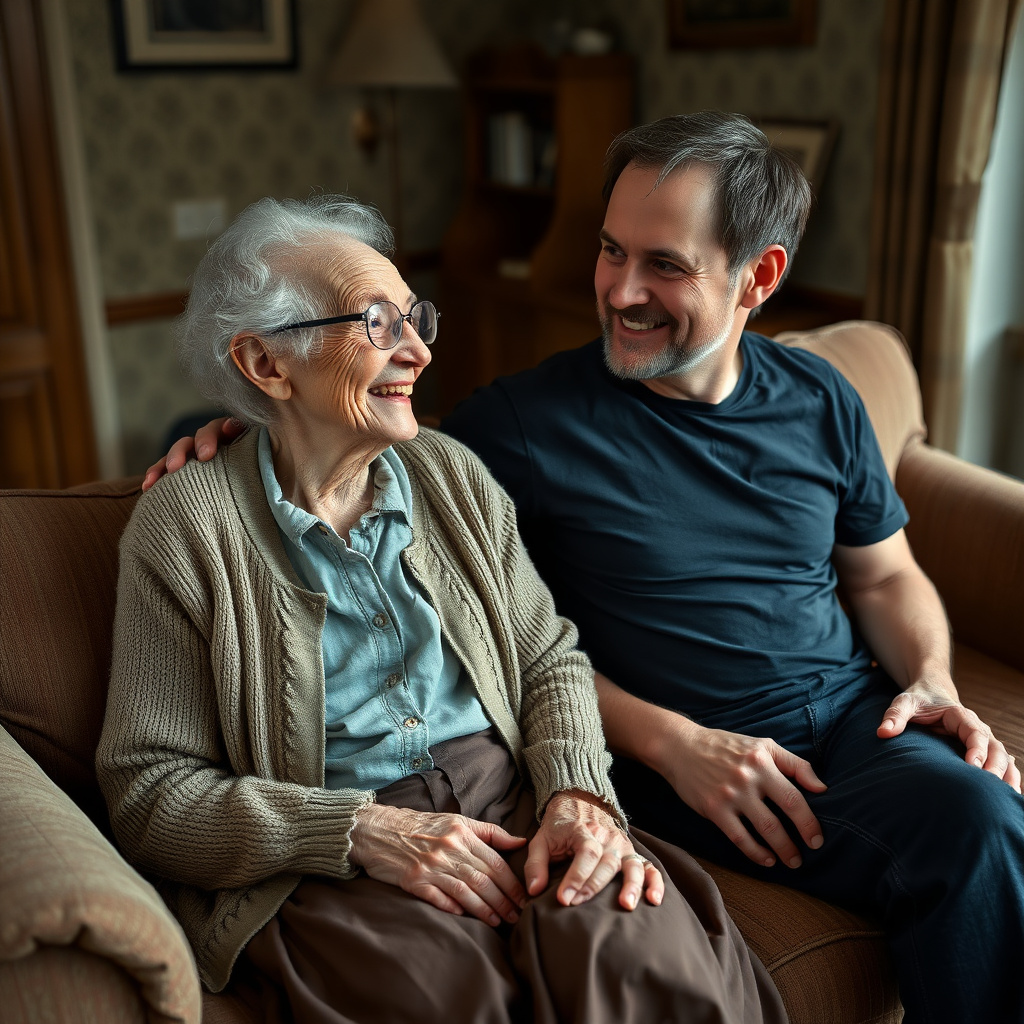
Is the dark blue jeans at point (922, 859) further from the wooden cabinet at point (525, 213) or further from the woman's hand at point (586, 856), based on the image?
the wooden cabinet at point (525, 213)

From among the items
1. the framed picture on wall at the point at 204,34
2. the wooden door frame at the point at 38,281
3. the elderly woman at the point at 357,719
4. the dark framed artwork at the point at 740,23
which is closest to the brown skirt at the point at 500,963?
the elderly woman at the point at 357,719

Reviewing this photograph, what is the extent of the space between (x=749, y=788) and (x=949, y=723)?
0.30 m

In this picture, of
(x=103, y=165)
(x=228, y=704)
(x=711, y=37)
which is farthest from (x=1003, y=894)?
(x=103, y=165)

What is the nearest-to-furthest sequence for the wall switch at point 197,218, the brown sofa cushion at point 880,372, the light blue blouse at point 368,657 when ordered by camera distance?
the light blue blouse at point 368,657
the brown sofa cushion at point 880,372
the wall switch at point 197,218

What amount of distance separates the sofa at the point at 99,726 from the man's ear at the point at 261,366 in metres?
0.33

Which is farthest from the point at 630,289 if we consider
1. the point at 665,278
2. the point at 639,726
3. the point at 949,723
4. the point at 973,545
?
the point at 973,545

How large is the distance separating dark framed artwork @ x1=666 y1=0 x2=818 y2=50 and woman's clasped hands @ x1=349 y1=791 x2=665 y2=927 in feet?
9.21

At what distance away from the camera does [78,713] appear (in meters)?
1.42

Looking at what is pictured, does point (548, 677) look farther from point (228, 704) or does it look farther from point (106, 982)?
point (106, 982)

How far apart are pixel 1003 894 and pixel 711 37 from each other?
10.0 feet

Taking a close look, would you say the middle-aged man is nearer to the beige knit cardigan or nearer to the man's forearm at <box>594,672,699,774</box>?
the man's forearm at <box>594,672,699,774</box>

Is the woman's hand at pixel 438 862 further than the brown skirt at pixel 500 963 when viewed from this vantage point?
Yes

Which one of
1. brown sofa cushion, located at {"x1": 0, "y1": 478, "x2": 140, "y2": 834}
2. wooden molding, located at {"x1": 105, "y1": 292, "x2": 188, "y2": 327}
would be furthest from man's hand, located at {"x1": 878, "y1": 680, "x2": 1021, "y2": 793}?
wooden molding, located at {"x1": 105, "y1": 292, "x2": 188, "y2": 327}

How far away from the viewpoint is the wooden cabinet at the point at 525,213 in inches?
146
